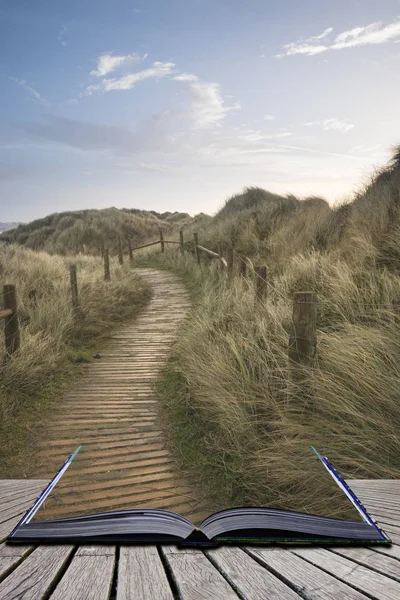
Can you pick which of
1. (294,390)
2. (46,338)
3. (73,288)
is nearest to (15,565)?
(294,390)

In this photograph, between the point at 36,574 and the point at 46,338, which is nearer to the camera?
the point at 36,574

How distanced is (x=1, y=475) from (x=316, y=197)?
52.5 ft

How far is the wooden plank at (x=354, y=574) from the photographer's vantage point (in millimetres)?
884

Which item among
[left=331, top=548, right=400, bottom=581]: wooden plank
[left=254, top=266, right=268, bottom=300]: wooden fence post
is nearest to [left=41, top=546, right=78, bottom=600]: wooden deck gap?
[left=331, top=548, right=400, bottom=581]: wooden plank

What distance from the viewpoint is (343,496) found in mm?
2773

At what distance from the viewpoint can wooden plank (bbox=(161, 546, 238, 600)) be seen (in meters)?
0.85

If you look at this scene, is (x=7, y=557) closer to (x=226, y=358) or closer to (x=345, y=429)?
(x=345, y=429)

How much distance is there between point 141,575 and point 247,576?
237 millimetres

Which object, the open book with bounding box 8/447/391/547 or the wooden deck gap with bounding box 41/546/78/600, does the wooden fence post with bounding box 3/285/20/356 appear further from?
the wooden deck gap with bounding box 41/546/78/600

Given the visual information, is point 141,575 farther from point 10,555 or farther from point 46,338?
point 46,338

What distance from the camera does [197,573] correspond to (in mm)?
915

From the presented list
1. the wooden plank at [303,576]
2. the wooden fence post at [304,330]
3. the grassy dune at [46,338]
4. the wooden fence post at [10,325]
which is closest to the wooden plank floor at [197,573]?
the wooden plank at [303,576]

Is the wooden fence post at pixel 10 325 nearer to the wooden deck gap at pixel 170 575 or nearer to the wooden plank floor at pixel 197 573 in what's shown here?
the wooden plank floor at pixel 197 573

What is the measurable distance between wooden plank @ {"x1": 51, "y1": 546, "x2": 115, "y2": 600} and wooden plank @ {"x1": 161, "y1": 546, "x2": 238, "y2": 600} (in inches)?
5.5
